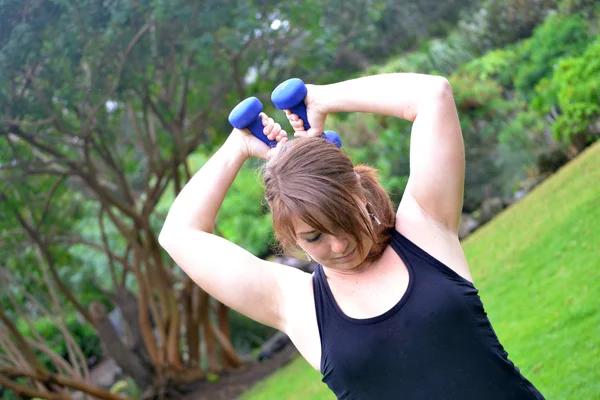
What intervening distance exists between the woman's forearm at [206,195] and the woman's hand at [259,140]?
21mm

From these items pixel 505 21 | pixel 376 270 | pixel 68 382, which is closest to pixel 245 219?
pixel 505 21

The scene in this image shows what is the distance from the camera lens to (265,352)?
11594mm

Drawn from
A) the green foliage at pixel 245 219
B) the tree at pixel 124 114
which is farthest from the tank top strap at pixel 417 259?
the green foliage at pixel 245 219

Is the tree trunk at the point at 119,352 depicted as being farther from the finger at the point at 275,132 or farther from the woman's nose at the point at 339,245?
the woman's nose at the point at 339,245

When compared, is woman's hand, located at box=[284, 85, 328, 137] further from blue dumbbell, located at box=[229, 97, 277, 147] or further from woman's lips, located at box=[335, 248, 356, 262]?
woman's lips, located at box=[335, 248, 356, 262]

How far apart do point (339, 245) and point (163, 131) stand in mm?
9209

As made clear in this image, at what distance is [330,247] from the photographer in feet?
6.13

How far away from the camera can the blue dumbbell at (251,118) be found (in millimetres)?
2203

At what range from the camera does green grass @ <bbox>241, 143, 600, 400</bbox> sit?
470cm

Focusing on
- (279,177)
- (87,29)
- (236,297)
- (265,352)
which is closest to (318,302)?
(236,297)

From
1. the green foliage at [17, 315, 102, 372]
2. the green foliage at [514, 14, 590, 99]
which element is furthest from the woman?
the green foliage at [17, 315, 102, 372]

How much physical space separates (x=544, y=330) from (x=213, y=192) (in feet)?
12.9

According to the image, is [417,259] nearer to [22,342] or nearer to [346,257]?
[346,257]

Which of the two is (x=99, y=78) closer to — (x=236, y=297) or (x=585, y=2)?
(x=236, y=297)
